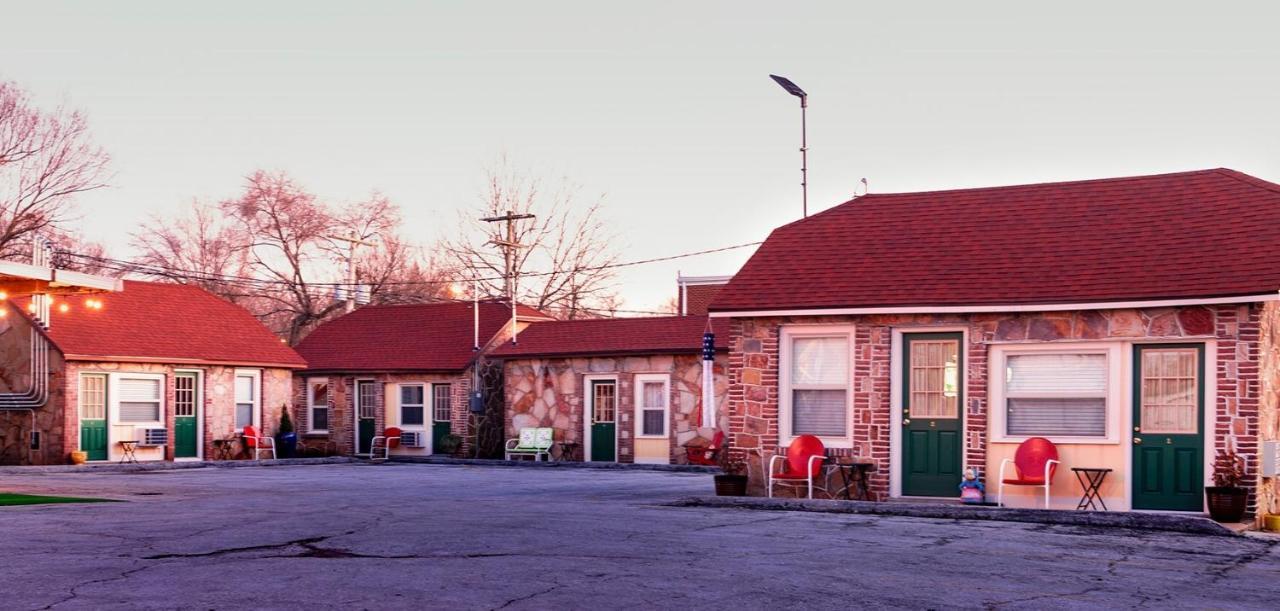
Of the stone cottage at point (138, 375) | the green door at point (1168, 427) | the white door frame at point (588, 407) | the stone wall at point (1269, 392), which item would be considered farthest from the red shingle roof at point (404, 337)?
the stone wall at point (1269, 392)

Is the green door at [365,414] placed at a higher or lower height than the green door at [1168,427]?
lower

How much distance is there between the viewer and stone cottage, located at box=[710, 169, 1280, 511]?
58.1 ft

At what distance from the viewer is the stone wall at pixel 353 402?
38.8 metres

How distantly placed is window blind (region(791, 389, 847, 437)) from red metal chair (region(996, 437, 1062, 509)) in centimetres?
267

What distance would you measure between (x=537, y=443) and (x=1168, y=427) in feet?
69.6

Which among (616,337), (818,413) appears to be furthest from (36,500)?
(616,337)

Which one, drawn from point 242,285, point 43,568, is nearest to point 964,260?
point 43,568

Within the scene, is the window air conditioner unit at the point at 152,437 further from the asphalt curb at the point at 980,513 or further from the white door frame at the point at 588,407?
the asphalt curb at the point at 980,513

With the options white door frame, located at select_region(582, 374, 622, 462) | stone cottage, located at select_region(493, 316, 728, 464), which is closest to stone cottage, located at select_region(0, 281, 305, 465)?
stone cottage, located at select_region(493, 316, 728, 464)

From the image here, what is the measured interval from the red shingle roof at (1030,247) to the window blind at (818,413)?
146 cm

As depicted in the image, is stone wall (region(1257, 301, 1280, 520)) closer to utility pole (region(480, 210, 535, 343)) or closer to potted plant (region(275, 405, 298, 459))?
→ potted plant (region(275, 405, 298, 459))

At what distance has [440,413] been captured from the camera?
39406mm

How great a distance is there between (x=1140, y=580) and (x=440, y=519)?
7978 mm

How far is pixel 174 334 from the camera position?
119 feet
